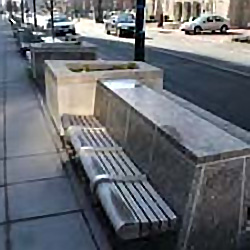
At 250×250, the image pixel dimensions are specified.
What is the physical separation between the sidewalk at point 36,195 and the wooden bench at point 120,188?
39 centimetres

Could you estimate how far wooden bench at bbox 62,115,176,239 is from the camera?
324cm

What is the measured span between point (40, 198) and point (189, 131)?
1.78m

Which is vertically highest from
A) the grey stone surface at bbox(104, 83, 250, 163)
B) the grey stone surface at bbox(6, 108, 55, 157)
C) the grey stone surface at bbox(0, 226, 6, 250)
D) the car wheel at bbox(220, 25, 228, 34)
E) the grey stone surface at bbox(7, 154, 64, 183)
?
the grey stone surface at bbox(104, 83, 250, 163)

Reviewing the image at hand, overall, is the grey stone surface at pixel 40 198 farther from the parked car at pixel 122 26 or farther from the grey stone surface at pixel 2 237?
the parked car at pixel 122 26

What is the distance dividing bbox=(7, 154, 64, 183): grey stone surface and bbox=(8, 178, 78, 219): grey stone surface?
0.65 ft

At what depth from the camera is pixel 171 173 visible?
3537mm

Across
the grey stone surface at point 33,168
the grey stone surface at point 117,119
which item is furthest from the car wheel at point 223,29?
the grey stone surface at point 33,168

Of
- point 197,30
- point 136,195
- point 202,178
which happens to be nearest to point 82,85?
point 136,195

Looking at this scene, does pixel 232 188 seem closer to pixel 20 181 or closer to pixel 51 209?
pixel 51 209

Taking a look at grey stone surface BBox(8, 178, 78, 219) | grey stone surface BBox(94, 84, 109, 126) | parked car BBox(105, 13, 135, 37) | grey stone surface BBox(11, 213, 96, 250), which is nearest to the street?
grey stone surface BBox(94, 84, 109, 126)

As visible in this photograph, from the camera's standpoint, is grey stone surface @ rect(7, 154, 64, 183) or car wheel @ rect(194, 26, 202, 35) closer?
grey stone surface @ rect(7, 154, 64, 183)

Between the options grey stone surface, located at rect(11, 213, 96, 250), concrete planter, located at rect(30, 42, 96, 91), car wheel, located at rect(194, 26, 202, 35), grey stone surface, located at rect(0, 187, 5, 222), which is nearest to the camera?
grey stone surface, located at rect(11, 213, 96, 250)

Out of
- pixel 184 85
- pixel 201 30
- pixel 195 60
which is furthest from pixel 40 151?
pixel 201 30

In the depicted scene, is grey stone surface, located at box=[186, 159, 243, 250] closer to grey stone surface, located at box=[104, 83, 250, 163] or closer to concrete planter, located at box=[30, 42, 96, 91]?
grey stone surface, located at box=[104, 83, 250, 163]
